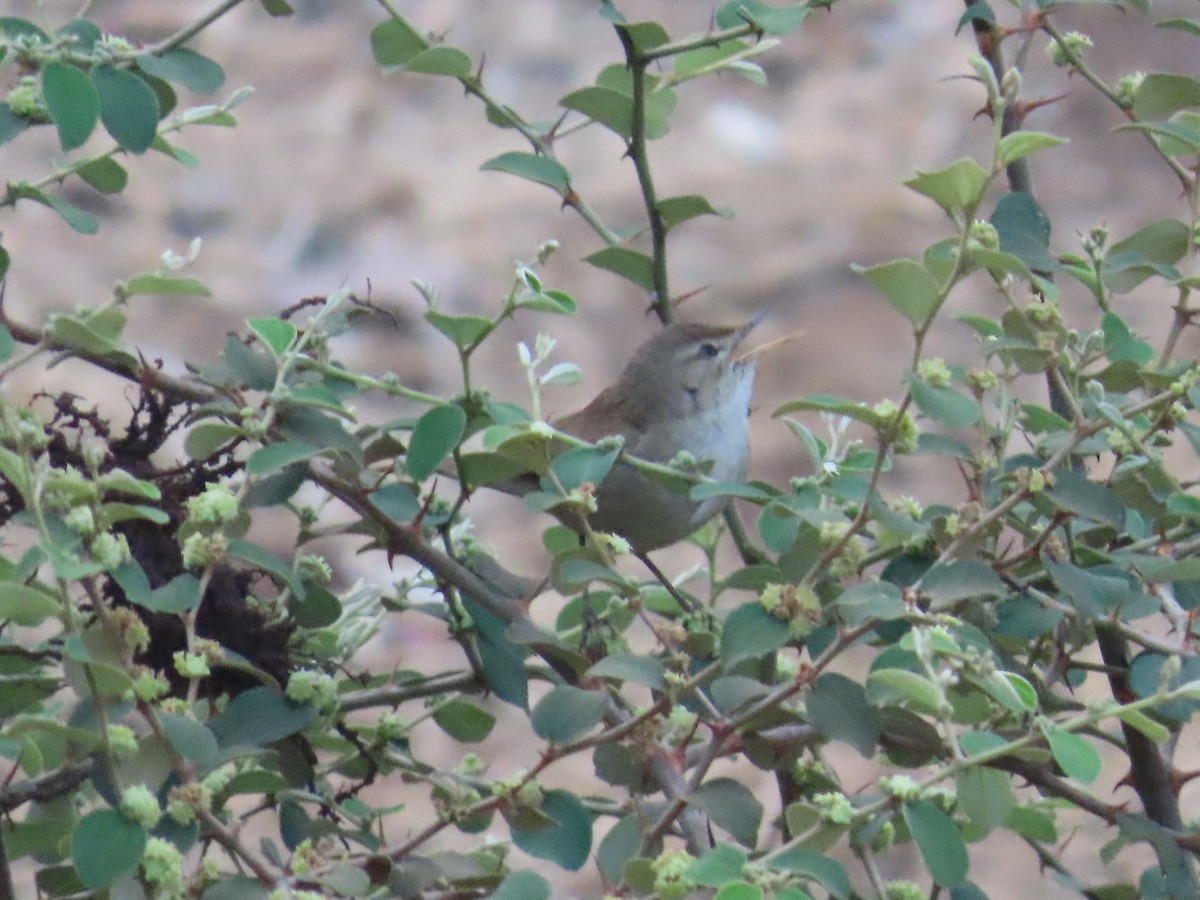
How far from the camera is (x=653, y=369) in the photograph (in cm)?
292

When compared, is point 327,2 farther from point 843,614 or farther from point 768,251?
point 843,614

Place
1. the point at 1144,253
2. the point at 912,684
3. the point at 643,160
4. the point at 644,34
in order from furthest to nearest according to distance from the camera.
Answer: the point at 643,160 < the point at 644,34 < the point at 1144,253 < the point at 912,684

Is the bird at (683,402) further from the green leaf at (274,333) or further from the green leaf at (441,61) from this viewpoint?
the green leaf at (274,333)

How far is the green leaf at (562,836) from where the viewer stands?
1229 mm

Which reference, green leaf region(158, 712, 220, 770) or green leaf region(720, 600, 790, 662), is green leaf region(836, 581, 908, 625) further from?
green leaf region(158, 712, 220, 770)

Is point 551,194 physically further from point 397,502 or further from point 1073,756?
point 1073,756

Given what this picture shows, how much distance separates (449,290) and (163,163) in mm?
1485

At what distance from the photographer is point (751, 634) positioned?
1212 millimetres

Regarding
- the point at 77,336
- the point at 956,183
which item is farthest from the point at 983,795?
the point at 77,336

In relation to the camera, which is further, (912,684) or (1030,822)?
(1030,822)

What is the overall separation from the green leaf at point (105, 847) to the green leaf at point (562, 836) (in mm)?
284

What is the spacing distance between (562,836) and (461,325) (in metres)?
0.39

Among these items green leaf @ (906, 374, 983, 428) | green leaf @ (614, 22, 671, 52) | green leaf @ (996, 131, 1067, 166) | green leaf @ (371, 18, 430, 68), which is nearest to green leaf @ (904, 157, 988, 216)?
green leaf @ (996, 131, 1067, 166)

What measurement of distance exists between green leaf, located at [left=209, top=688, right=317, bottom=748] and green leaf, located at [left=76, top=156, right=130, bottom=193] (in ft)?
1.87
